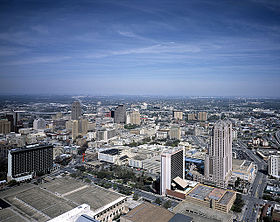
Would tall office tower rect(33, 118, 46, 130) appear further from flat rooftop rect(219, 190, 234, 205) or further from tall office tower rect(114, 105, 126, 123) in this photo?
flat rooftop rect(219, 190, 234, 205)

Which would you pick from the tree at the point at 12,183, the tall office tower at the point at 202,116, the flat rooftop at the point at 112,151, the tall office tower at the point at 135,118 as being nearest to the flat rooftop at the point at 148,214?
the tree at the point at 12,183

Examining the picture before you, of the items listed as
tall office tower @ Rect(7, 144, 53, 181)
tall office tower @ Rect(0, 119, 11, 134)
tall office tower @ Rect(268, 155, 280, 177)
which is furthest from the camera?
tall office tower @ Rect(0, 119, 11, 134)

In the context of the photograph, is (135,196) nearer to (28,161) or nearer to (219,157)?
(219,157)

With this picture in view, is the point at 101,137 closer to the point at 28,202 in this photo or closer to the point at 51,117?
the point at 51,117

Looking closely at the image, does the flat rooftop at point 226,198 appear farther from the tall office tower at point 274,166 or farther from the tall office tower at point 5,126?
the tall office tower at point 5,126

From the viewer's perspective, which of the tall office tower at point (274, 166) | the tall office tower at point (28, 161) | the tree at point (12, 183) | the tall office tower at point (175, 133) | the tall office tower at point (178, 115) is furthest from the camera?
the tall office tower at point (178, 115)

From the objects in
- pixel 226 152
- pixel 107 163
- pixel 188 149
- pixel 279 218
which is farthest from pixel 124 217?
pixel 188 149

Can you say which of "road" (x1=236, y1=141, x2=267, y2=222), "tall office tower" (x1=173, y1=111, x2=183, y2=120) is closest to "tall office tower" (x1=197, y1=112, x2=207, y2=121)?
"tall office tower" (x1=173, y1=111, x2=183, y2=120)
